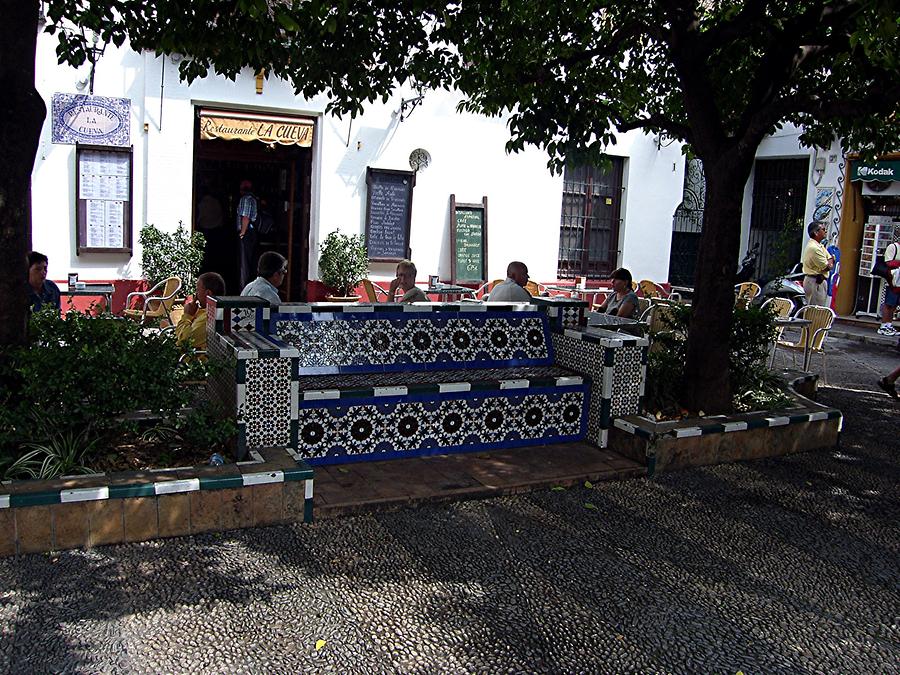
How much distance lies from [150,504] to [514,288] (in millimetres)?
4014

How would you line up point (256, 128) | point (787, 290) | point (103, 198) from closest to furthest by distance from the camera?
1. point (103, 198)
2. point (256, 128)
3. point (787, 290)

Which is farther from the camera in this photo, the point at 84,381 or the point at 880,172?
the point at 880,172

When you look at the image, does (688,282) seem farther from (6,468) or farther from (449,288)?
(6,468)

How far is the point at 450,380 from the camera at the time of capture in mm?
5914

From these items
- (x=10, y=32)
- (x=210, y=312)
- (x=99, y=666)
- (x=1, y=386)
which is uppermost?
(x=10, y=32)

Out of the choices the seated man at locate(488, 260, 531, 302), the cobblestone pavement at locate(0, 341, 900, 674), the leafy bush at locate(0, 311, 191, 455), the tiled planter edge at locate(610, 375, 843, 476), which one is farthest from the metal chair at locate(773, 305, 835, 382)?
the leafy bush at locate(0, 311, 191, 455)

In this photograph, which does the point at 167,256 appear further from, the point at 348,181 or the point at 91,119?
the point at 348,181

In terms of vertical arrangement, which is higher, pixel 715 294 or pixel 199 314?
pixel 715 294

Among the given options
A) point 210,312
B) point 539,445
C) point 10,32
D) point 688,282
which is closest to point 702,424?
point 539,445

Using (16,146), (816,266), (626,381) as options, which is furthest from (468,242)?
(16,146)

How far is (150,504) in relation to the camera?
14.2ft

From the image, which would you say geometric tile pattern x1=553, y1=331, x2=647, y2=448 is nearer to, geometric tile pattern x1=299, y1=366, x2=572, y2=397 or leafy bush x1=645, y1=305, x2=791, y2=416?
geometric tile pattern x1=299, y1=366, x2=572, y2=397

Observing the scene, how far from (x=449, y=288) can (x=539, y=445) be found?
5.33m

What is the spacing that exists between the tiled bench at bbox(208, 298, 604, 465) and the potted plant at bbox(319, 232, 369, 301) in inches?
243
